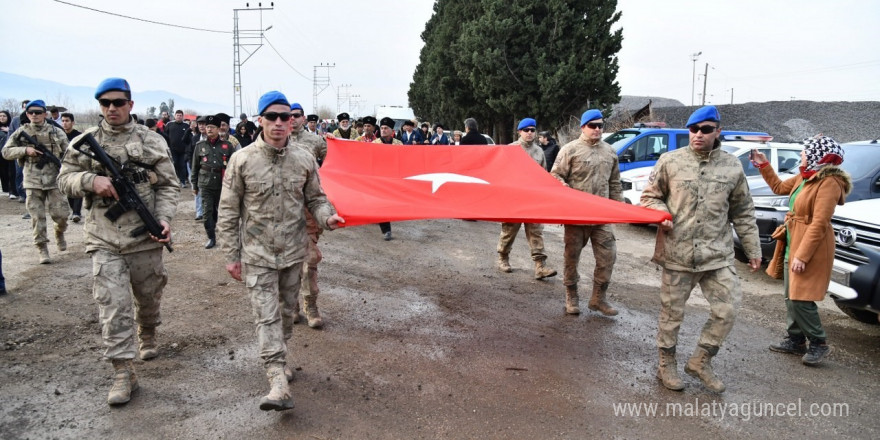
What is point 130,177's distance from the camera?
13.5ft

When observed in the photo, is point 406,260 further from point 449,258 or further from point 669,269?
point 669,269

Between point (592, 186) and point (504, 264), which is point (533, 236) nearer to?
point (504, 264)

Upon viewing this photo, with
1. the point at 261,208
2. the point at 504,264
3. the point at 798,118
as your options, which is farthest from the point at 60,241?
the point at 798,118

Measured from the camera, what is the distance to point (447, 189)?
5422mm

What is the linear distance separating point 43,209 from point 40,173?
491 millimetres

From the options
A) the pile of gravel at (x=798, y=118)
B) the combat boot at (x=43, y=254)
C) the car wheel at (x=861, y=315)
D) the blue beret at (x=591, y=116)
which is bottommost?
the car wheel at (x=861, y=315)

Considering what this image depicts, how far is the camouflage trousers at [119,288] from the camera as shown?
3.77m

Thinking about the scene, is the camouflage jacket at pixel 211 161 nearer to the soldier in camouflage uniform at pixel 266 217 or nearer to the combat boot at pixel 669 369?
the soldier in camouflage uniform at pixel 266 217

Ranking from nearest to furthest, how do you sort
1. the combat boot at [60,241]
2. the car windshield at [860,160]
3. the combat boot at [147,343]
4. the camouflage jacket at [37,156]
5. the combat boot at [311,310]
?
the combat boot at [147,343] → the combat boot at [311,310] → the car windshield at [860,160] → the camouflage jacket at [37,156] → the combat boot at [60,241]

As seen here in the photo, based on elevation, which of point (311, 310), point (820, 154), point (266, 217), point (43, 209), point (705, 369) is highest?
point (820, 154)

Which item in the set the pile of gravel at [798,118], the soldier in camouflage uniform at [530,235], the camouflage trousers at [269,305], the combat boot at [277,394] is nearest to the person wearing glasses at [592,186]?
the soldier in camouflage uniform at [530,235]

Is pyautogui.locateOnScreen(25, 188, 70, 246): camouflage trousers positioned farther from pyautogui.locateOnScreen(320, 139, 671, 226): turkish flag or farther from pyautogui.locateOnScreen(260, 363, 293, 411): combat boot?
pyautogui.locateOnScreen(260, 363, 293, 411): combat boot

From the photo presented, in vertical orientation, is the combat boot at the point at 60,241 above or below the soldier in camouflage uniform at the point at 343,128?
below

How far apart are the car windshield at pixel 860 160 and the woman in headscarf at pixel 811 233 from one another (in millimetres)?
2211
